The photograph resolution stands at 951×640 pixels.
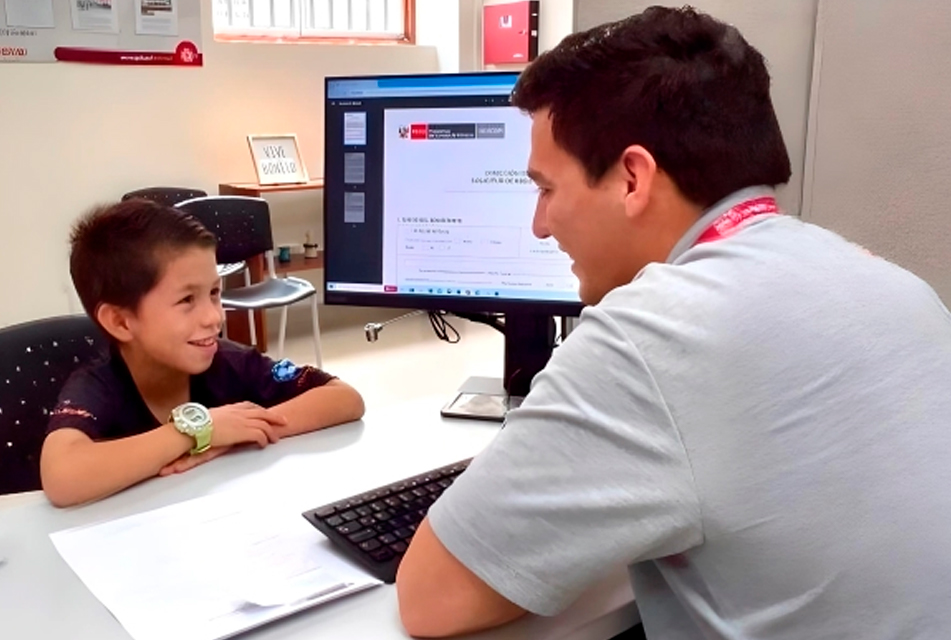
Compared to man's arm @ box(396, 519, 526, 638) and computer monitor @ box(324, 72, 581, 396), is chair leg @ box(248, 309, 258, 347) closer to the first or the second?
computer monitor @ box(324, 72, 581, 396)

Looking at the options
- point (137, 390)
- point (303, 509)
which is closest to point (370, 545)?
point (303, 509)

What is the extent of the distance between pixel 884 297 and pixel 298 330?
13.2 ft

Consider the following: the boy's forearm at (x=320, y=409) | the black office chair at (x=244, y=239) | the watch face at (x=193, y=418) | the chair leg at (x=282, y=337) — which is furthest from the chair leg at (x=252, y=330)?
the watch face at (x=193, y=418)

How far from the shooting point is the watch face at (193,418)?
120cm

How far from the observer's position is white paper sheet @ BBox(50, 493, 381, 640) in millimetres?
821

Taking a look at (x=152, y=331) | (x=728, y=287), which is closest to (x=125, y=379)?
(x=152, y=331)

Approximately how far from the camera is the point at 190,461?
3.97 feet

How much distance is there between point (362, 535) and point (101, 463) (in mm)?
380

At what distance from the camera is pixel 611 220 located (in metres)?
0.85

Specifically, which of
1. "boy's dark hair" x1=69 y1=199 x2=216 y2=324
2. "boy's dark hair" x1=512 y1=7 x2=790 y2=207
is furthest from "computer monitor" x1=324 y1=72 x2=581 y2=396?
"boy's dark hair" x1=512 y1=7 x2=790 y2=207

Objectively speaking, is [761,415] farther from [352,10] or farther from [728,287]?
[352,10]

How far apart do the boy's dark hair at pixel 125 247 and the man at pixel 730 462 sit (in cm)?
85

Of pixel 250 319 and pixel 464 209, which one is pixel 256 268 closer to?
pixel 250 319

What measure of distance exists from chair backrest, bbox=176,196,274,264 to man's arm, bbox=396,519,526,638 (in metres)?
2.77
